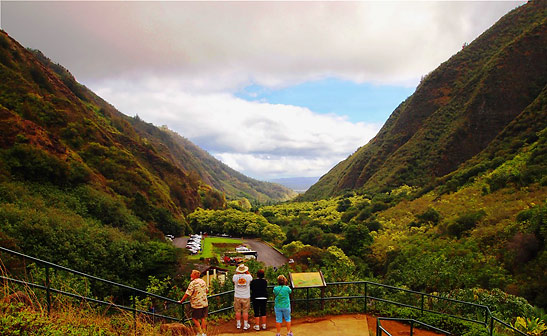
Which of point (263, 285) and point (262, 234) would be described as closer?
point (263, 285)

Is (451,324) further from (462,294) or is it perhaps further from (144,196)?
(144,196)

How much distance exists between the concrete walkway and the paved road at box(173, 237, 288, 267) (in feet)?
106

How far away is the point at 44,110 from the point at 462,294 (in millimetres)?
50542

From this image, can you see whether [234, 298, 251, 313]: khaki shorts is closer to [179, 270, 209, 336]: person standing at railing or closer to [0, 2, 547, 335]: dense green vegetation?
[179, 270, 209, 336]: person standing at railing

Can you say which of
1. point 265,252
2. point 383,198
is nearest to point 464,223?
point 265,252

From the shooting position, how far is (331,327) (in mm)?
7707

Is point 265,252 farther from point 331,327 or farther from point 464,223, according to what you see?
point 331,327

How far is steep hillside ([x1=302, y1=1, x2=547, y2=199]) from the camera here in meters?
56.1

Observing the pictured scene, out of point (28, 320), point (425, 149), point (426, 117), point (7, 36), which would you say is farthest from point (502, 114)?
point (7, 36)

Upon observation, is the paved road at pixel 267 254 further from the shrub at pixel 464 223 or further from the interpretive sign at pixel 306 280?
the interpretive sign at pixel 306 280

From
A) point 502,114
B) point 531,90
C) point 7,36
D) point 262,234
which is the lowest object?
point 262,234

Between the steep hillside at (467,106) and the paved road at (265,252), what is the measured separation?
103 ft

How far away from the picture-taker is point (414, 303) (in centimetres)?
954

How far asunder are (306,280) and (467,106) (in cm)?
6781
